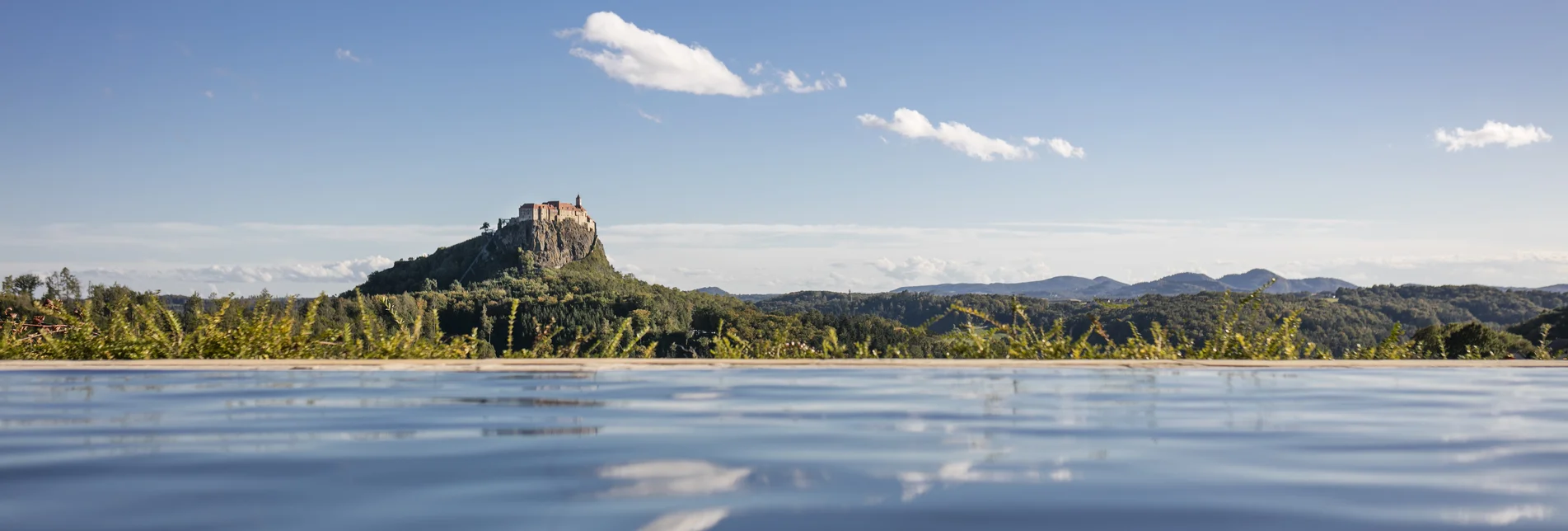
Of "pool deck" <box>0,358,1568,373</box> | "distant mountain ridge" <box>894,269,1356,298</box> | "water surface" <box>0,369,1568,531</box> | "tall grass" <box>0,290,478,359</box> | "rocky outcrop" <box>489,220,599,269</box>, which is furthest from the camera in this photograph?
"rocky outcrop" <box>489,220,599,269</box>

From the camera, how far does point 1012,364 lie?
272 inches

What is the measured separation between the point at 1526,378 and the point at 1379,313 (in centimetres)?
7309

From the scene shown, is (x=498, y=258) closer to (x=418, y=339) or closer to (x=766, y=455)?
(x=418, y=339)

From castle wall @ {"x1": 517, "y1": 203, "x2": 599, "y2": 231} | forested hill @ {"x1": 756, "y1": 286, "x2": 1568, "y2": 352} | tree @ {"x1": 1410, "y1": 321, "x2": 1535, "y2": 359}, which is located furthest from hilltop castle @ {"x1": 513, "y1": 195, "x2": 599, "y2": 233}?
tree @ {"x1": 1410, "y1": 321, "x2": 1535, "y2": 359}

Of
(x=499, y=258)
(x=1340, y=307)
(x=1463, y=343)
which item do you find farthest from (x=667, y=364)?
(x=499, y=258)

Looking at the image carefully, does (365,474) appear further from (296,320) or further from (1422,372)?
(1422,372)

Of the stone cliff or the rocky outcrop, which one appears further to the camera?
the rocky outcrop

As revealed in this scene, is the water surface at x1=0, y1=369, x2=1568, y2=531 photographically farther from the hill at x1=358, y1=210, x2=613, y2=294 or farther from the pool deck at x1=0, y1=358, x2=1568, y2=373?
the hill at x1=358, y1=210, x2=613, y2=294

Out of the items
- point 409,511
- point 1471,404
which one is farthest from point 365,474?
point 1471,404

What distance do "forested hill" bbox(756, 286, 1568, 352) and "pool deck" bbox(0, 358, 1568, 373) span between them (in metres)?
1.50

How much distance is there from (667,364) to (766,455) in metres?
3.09

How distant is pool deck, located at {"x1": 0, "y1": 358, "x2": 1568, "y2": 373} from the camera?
6270mm

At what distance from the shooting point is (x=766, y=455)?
3484mm

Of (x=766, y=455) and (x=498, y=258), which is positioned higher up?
(x=498, y=258)
